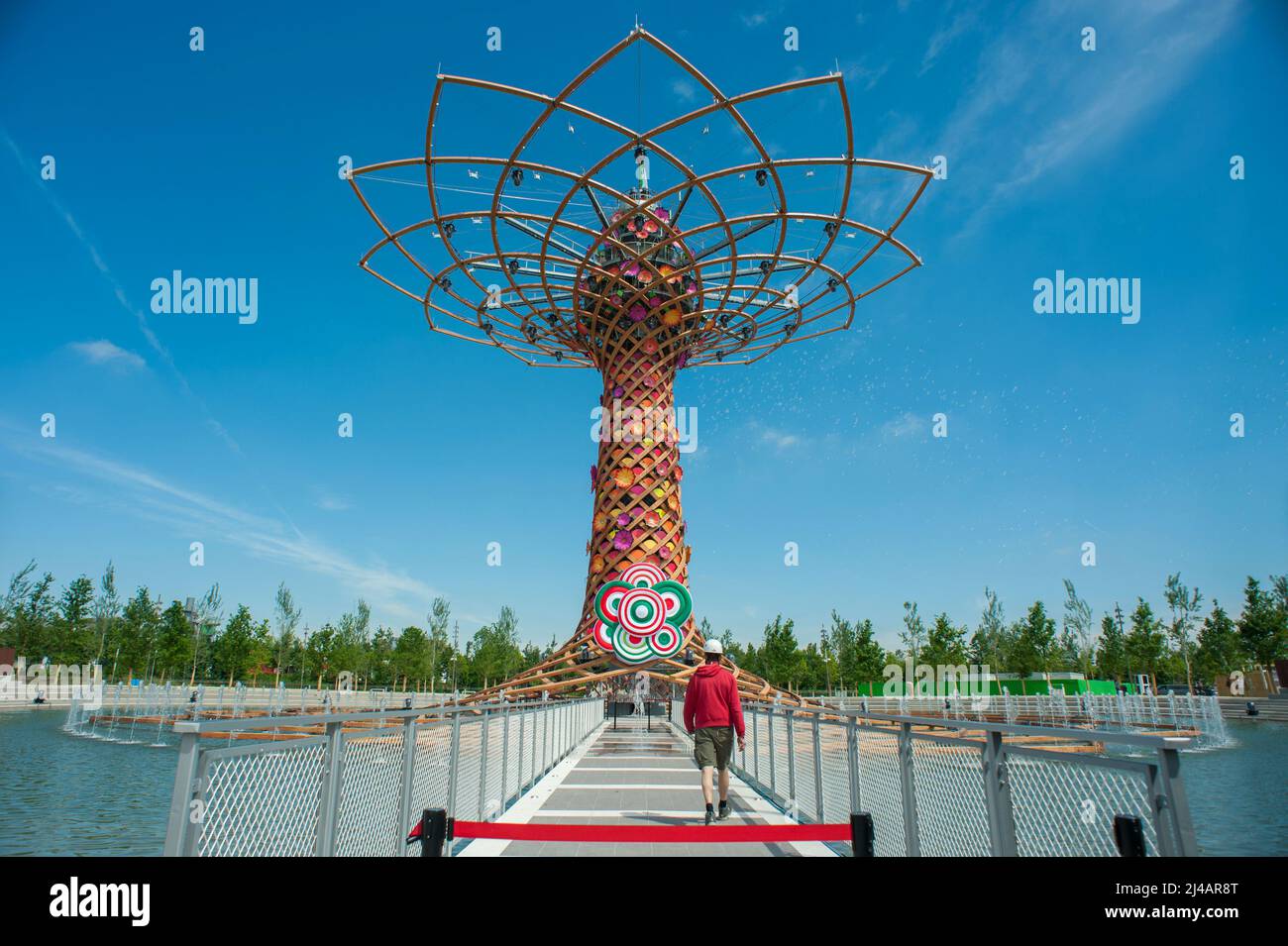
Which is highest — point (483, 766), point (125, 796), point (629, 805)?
point (483, 766)

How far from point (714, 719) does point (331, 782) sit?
164 inches

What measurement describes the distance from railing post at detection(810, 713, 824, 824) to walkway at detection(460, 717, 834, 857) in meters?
0.58

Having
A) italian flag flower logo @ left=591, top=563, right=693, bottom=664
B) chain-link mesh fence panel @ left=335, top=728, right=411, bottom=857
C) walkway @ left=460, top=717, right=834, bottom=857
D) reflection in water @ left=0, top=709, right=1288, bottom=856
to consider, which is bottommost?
reflection in water @ left=0, top=709, right=1288, bottom=856

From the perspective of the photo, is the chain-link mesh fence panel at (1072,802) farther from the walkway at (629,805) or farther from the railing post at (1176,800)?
the walkway at (629,805)

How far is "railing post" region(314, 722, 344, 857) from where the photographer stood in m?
3.67

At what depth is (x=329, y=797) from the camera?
3.71 metres

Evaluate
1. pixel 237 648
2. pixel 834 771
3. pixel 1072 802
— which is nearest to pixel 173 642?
pixel 237 648

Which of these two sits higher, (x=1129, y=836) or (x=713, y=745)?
(x=1129, y=836)

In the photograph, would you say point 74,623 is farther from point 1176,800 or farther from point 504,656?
point 1176,800

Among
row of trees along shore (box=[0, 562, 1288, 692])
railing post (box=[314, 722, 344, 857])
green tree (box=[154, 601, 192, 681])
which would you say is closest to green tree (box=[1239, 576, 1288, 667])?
row of trees along shore (box=[0, 562, 1288, 692])

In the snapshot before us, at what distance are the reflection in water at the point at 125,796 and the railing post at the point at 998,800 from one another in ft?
27.7

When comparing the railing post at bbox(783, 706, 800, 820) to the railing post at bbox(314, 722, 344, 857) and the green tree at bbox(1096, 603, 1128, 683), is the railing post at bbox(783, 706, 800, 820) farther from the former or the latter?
the green tree at bbox(1096, 603, 1128, 683)

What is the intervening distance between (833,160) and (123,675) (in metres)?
55.0
